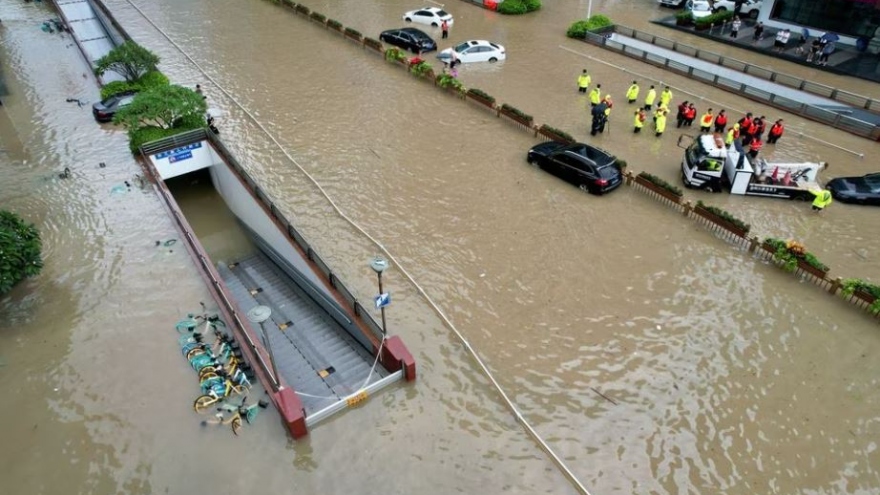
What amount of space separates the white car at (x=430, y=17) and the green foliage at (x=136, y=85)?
55.0 ft

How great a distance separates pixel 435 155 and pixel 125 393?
14.2 metres

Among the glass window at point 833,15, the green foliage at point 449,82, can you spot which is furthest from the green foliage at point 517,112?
the glass window at point 833,15

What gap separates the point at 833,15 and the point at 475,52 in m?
21.7

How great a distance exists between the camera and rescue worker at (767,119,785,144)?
2294 centimetres

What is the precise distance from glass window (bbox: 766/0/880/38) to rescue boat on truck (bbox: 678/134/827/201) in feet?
55.6

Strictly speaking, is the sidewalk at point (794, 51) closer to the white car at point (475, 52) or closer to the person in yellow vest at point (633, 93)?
the person in yellow vest at point (633, 93)

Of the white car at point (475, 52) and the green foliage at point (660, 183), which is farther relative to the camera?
the white car at point (475, 52)

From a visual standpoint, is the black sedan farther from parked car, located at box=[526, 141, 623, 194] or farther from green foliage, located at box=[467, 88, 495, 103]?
green foliage, located at box=[467, 88, 495, 103]

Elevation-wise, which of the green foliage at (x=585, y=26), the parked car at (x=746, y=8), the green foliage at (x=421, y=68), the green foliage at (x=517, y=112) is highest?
the parked car at (x=746, y=8)

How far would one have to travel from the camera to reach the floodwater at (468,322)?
11.8 meters

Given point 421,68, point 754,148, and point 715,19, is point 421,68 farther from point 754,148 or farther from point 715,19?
point 715,19

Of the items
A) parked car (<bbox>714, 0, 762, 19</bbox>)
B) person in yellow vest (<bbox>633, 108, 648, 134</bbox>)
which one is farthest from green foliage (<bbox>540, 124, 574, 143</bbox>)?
parked car (<bbox>714, 0, 762, 19</bbox>)

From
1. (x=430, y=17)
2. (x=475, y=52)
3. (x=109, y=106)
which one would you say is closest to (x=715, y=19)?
(x=475, y=52)

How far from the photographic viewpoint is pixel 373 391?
13219mm
